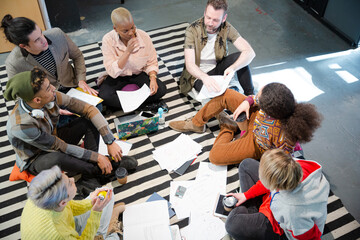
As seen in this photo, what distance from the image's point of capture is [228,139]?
2879mm

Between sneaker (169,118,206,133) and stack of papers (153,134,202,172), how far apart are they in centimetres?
8

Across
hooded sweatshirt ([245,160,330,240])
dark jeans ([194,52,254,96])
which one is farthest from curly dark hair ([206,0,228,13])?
hooded sweatshirt ([245,160,330,240])

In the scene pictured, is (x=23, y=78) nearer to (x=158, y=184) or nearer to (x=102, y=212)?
(x=102, y=212)

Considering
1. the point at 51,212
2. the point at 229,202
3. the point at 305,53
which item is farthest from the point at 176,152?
the point at 305,53

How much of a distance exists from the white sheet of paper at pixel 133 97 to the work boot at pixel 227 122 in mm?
721

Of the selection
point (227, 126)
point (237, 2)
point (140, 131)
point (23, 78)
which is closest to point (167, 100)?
point (140, 131)

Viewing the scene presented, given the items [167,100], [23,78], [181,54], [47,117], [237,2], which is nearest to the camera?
[23,78]

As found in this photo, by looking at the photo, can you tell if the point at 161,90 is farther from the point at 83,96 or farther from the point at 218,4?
the point at 218,4

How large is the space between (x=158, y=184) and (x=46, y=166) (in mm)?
886

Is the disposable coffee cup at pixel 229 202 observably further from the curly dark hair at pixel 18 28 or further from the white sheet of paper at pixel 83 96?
the curly dark hair at pixel 18 28

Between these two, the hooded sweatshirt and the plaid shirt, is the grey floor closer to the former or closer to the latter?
the hooded sweatshirt

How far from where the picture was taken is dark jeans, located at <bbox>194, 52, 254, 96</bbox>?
318 cm

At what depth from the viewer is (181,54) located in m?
3.95

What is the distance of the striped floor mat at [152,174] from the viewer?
8.21 feet
